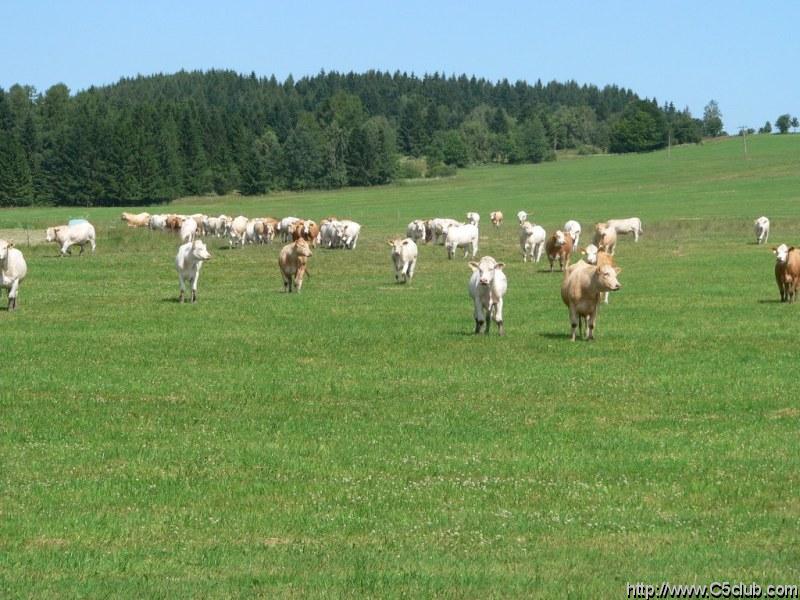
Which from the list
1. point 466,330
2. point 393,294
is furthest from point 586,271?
point 393,294

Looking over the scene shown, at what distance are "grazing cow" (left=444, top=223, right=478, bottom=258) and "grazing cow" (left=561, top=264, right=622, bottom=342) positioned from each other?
2532 cm

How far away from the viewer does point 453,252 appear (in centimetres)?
5141

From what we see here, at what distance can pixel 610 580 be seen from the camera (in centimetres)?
984

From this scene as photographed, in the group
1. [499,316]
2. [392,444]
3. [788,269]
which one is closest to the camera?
[392,444]

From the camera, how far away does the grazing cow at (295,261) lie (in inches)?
1472

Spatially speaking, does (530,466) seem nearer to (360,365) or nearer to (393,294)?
(360,365)

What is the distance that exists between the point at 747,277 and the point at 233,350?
827 inches

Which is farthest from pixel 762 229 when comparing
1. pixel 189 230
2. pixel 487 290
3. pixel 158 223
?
pixel 487 290

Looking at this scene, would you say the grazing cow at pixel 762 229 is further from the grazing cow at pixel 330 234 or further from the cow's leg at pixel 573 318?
the cow's leg at pixel 573 318

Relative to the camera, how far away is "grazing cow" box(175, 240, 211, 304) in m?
34.0

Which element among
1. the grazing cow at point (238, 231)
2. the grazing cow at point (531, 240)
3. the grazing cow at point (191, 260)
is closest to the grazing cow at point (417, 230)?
the grazing cow at point (238, 231)

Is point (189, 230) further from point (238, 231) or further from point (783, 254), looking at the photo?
point (783, 254)

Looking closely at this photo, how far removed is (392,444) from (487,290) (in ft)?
34.5

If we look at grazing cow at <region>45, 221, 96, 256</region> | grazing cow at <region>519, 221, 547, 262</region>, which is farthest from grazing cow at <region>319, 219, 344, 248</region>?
grazing cow at <region>519, 221, 547, 262</region>
